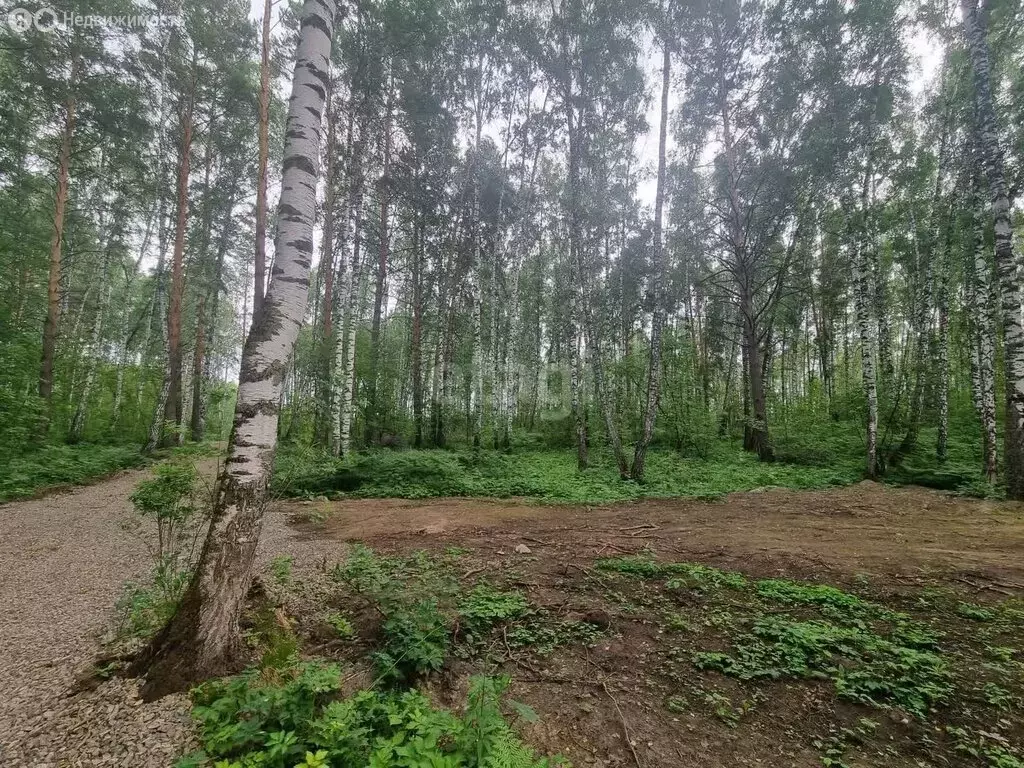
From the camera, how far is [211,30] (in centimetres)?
1160

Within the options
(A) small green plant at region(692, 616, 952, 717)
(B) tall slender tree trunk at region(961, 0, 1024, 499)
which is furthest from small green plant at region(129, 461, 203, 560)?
(B) tall slender tree trunk at region(961, 0, 1024, 499)

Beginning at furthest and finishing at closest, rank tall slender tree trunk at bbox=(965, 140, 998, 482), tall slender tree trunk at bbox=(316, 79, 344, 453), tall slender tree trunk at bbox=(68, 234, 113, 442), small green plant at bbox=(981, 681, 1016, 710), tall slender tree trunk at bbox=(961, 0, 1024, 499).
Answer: tall slender tree trunk at bbox=(68, 234, 113, 442)
tall slender tree trunk at bbox=(316, 79, 344, 453)
tall slender tree trunk at bbox=(965, 140, 998, 482)
tall slender tree trunk at bbox=(961, 0, 1024, 499)
small green plant at bbox=(981, 681, 1016, 710)

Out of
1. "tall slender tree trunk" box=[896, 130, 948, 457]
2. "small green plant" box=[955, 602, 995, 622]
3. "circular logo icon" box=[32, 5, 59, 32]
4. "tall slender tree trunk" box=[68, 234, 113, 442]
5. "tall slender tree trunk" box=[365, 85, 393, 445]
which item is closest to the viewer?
"small green plant" box=[955, 602, 995, 622]

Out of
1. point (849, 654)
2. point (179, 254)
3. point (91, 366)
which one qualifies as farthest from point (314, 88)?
point (91, 366)

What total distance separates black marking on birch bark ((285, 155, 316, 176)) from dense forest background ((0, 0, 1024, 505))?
18.2 feet

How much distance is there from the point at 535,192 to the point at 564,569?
18109mm

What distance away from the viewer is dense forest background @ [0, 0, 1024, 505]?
1033cm

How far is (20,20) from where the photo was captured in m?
10.2

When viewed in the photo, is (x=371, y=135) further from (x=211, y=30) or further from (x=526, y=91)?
(x=526, y=91)

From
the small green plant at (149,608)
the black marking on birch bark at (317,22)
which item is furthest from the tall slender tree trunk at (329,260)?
the black marking on birch bark at (317,22)

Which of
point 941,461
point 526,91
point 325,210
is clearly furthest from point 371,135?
point 941,461

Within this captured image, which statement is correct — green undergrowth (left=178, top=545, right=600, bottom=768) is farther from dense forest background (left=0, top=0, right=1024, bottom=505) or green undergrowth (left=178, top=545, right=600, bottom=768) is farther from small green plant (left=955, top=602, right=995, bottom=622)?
dense forest background (left=0, top=0, right=1024, bottom=505)

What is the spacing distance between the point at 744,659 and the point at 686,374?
14574 mm

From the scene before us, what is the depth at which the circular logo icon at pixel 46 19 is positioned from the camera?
1027 cm
